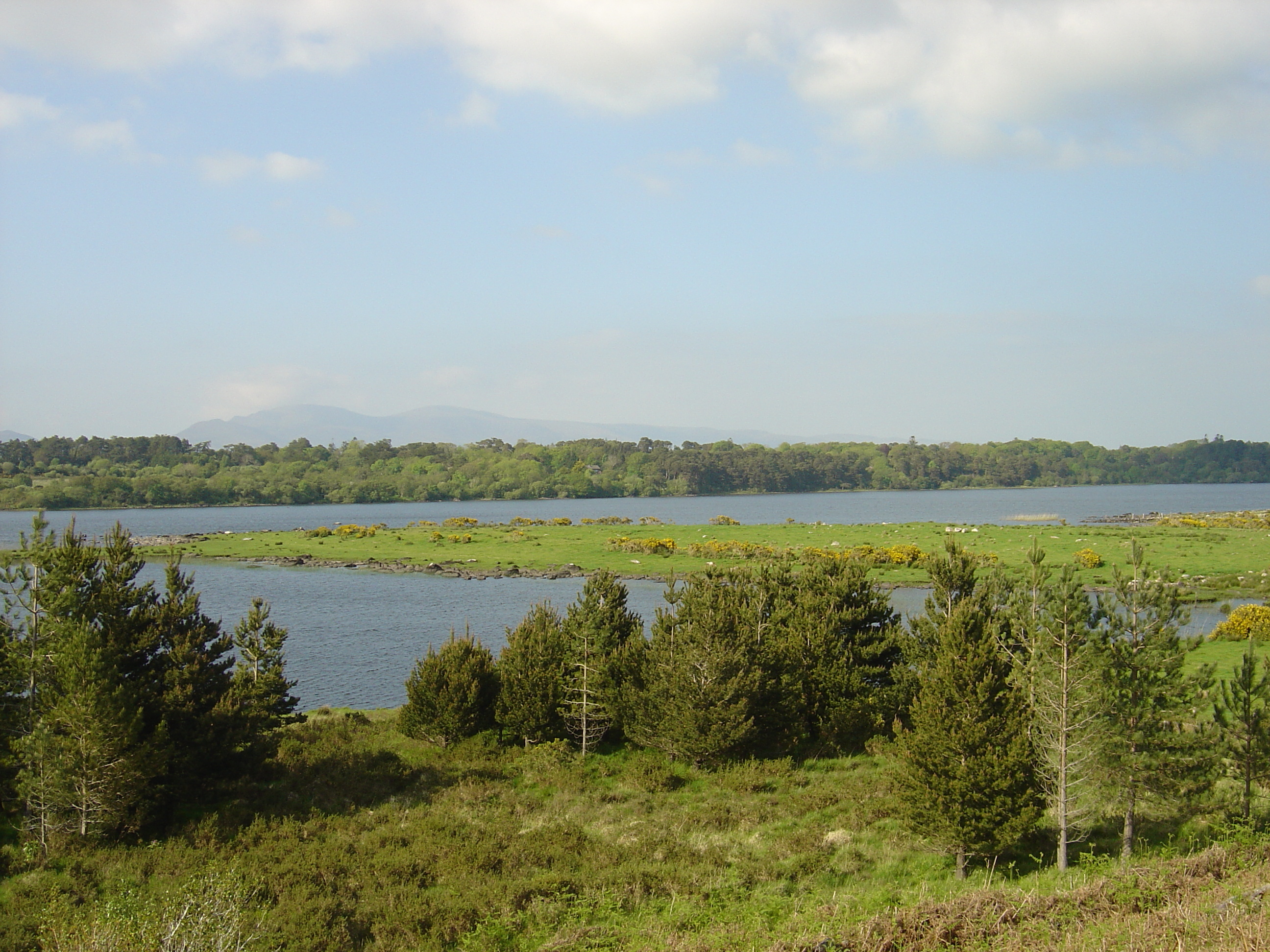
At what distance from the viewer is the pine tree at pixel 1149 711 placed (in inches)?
650

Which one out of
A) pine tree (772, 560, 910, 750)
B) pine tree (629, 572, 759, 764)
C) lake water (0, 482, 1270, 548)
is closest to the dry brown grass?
pine tree (629, 572, 759, 764)

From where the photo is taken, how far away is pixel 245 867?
55.3 ft

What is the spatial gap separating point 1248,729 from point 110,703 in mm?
23908

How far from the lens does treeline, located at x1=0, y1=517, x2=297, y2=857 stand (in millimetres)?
17969

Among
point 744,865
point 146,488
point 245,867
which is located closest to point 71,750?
point 245,867

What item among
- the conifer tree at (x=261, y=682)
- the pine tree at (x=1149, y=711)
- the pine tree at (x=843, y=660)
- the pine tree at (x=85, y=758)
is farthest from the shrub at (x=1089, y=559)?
the pine tree at (x=85, y=758)

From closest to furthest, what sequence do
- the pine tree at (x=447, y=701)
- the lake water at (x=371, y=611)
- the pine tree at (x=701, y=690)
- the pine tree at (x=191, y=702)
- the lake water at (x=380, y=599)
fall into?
the pine tree at (x=191, y=702), the pine tree at (x=701, y=690), the pine tree at (x=447, y=701), the lake water at (x=371, y=611), the lake water at (x=380, y=599)

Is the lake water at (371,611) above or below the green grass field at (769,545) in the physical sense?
below

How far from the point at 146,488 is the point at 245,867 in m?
202

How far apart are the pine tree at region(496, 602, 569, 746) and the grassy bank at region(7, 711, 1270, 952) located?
7.12 ft

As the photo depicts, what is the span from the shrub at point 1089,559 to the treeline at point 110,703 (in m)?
56.5

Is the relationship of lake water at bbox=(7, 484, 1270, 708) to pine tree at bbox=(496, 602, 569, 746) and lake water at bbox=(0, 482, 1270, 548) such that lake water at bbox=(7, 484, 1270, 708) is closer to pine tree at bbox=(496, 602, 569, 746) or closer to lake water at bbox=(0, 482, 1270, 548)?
lake water at bbox=(0, 482, 1270, 548)

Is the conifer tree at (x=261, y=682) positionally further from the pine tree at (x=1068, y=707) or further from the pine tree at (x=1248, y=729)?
the pine tree at (x=1248, y=729)

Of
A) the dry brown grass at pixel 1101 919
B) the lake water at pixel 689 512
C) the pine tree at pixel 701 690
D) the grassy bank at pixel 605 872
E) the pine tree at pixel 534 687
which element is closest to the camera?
the dry brown grass at pixel 1101 919
